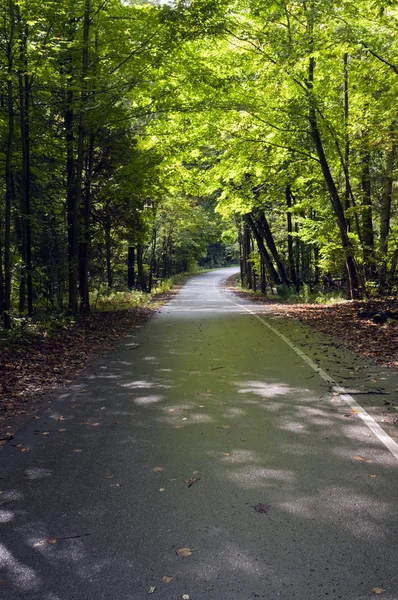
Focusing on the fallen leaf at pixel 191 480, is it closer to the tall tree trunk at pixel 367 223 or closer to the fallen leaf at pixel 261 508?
the fallen leaf at pixel 261 508

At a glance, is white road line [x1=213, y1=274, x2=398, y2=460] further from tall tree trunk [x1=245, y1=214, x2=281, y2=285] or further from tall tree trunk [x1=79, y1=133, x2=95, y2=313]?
tall tree trunk [x1=245, y1=214, x2=281, y2=285]

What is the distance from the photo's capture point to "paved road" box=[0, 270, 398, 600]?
310 cm

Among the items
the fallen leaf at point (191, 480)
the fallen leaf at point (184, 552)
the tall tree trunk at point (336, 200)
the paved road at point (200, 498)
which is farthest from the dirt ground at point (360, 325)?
the fallen leaf at point (184, 552)

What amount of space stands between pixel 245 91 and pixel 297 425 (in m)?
14.9

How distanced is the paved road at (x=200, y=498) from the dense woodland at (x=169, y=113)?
22.9ft

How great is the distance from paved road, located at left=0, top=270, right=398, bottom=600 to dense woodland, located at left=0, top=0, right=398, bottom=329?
698cm

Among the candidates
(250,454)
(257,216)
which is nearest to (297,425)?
(250,454)

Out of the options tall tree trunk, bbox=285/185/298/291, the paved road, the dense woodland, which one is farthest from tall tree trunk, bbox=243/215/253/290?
the paved road

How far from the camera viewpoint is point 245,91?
17.9 m

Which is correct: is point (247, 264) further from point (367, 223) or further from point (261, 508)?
point (261, 508)

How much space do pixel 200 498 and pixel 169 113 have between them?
14805mm

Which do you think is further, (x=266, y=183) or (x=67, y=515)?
(x=266, y=183)

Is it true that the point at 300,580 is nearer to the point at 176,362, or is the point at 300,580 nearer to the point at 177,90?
the point at 176,362

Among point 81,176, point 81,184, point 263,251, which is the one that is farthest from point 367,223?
point 81,176
